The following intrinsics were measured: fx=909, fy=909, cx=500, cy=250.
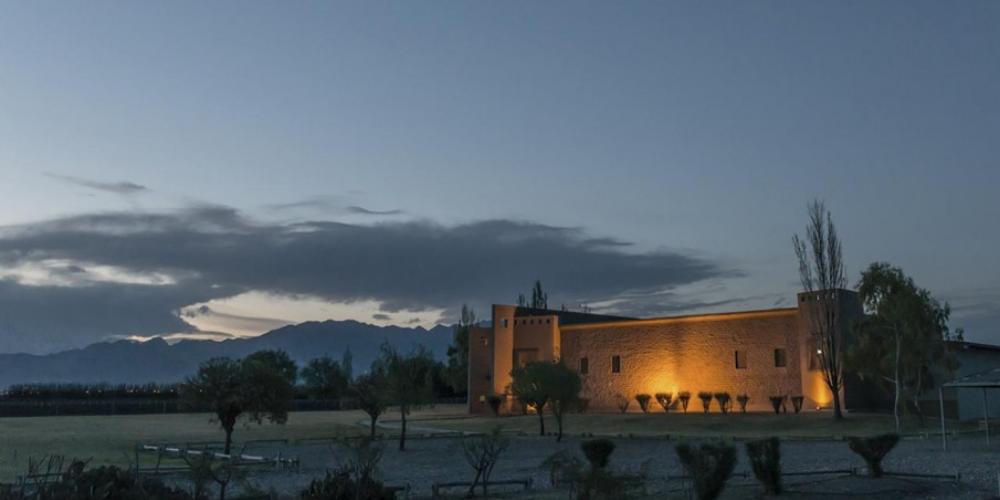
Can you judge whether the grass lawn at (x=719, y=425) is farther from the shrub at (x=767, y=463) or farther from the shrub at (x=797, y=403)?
the shrub at (x=767, y=463)

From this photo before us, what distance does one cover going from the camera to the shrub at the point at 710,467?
53.6 feet

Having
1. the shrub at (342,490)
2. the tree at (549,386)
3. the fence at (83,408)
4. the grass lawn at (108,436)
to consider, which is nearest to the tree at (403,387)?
the grass lawn at (108,436)

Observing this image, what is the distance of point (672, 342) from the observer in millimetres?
53625

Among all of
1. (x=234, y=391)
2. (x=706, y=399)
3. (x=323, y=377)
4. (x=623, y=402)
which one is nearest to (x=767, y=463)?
(x=234, y=391)

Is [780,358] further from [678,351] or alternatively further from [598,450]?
[598,450]

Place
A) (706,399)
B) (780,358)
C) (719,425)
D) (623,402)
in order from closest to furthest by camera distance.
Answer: (719,425), (780,358), (706,399), (623,402)

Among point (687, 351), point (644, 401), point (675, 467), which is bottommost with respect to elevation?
point (675, 467)

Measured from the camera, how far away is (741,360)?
165ft

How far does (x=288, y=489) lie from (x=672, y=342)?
115ft

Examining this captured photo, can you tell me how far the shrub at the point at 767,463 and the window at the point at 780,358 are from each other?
3193cm

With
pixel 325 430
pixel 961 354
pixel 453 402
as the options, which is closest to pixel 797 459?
pixel 961 354

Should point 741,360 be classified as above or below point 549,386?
above

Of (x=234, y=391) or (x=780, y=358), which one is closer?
(x=234, y=391)

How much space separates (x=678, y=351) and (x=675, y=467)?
28.0 m
